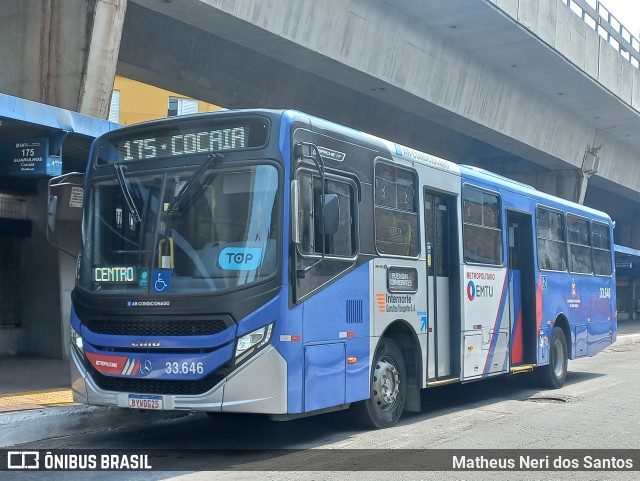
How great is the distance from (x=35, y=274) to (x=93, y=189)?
6.56 m

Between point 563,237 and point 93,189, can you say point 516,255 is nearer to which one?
point 563,237

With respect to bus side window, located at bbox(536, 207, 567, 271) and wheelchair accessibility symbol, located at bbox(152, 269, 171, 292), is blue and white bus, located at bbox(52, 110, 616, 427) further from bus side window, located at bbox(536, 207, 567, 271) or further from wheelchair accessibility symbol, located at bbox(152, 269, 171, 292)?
bus side window, located at bbox(536, 207, 567, 271)

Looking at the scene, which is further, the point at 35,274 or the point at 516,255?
the point at 35,274

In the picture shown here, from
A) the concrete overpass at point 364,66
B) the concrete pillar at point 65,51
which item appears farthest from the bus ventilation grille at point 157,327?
the concrete pillar at point 65,51

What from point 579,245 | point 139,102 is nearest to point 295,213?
point 579,245

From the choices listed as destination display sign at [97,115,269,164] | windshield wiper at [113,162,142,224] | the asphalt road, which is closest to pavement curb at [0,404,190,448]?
the asphalt road

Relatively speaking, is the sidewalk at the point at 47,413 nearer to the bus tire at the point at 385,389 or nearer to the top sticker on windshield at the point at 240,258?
the bus tire at the point at 385,389

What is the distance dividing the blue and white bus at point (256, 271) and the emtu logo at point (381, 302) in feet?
0.09

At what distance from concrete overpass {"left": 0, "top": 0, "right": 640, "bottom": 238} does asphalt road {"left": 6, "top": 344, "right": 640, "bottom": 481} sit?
5653mm

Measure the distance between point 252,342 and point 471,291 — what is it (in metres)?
4.45

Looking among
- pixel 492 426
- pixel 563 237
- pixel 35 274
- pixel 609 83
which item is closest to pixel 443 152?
pixel 609 83

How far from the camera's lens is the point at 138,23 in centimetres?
1565

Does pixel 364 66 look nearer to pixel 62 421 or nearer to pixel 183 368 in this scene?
pixel 62 421

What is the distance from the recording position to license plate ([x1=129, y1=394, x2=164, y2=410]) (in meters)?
7.44
